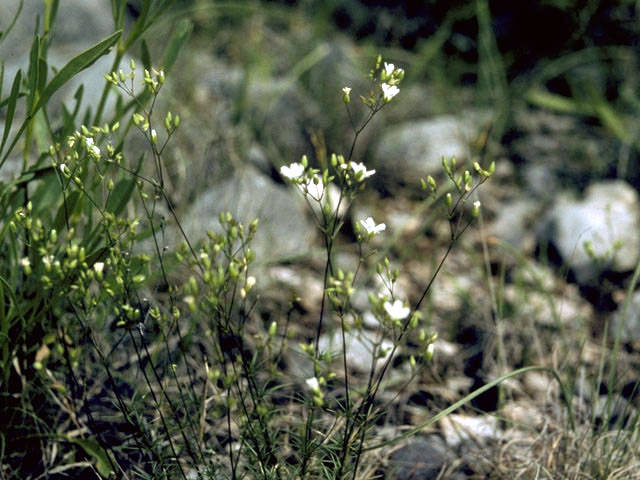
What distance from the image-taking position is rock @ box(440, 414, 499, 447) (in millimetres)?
1882

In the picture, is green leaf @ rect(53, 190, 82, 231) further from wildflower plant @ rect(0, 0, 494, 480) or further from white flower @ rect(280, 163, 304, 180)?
white flower @ rect(280, 163, 304, 180)

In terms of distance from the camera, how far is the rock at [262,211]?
268 centimetres

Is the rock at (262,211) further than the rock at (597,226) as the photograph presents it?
No

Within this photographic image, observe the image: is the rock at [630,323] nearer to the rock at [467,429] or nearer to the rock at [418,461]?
the rock at [467,429]

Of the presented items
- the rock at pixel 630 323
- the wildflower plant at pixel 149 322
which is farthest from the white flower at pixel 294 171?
the rock at pixel 630 323

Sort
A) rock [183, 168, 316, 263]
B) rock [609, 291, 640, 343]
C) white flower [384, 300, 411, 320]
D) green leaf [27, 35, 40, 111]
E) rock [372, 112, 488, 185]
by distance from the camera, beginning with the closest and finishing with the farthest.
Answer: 1. white flower [384, 300, 411, 320]
2. green leaf [27, 35, 40, 111]
3. rock [609, 291, 640, 343]
4. rock [183, 168, 316, 263]
5. rock [372, 112, 488, 185]

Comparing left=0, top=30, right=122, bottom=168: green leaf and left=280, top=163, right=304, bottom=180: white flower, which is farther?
left=0, top=30, right=122, bottom=168: green leaf

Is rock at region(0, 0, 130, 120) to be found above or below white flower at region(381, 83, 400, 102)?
above

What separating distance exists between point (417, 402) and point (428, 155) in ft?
5.03

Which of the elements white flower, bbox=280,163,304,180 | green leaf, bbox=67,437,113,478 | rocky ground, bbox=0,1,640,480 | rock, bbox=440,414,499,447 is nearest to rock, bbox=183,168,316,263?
rocky ground, bbox=0,1,640,480

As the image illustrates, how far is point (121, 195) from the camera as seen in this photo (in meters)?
1.70

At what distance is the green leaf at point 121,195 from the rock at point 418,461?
2.91 feet

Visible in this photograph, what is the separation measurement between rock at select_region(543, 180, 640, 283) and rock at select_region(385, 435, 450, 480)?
1.18m

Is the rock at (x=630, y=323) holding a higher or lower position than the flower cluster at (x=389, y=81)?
lower
